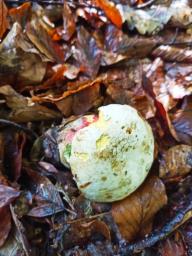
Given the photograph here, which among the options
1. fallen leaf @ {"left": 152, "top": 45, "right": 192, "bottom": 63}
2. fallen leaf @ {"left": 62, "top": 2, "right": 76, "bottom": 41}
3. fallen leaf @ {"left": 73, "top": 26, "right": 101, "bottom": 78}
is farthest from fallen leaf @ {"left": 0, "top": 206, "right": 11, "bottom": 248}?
fallen leaf @ {"left": 152, "top": 45, "right": 192, "bottom": 63}

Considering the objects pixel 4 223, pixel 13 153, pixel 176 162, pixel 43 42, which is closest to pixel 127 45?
pixel 43 42

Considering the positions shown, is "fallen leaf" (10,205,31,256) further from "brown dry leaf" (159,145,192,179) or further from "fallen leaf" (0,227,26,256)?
"brown dry leaf" (159,145,192,179)

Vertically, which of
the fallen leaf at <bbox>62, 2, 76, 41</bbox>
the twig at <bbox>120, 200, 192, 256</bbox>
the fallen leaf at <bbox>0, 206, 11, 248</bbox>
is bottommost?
the twig at <bbox>120, 200, 192, 256</bbox>

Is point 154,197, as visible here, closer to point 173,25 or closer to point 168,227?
point 168,227

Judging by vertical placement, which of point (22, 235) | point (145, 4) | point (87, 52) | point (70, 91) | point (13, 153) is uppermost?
point (145, 4)

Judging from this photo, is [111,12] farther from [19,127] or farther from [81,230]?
[81,230]

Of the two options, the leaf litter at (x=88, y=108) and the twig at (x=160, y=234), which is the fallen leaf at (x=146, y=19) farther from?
the twig at (x=160, y=234)
